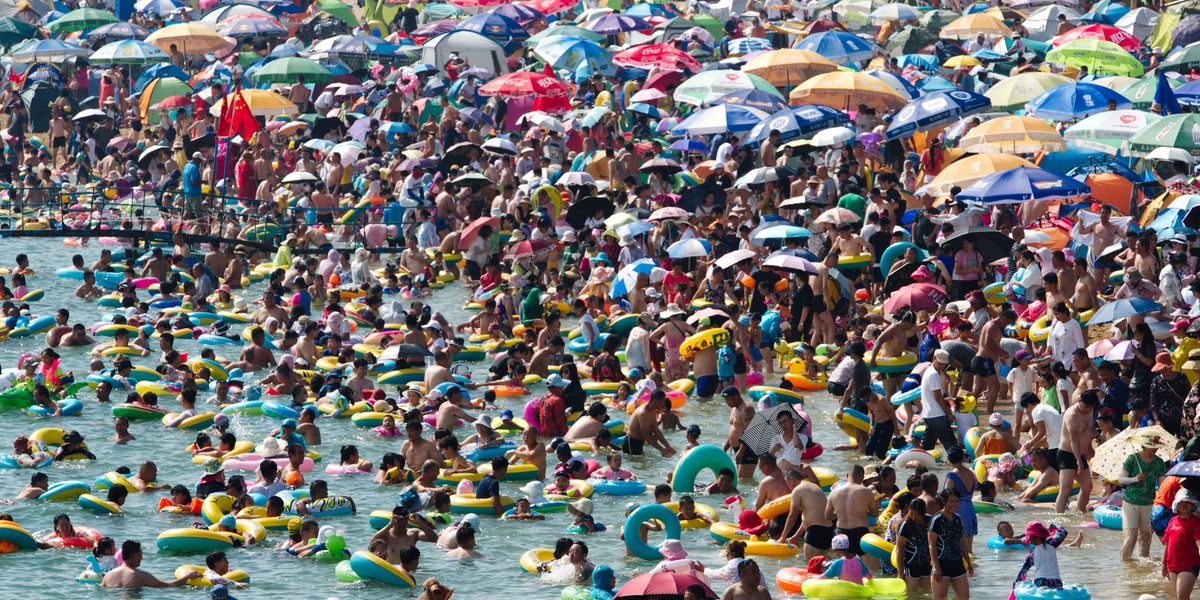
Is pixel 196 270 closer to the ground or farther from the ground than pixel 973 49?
closer to the ground

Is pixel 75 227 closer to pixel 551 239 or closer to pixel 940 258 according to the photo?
pixel 551 239

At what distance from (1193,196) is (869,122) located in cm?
831

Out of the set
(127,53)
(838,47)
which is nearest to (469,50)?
(127,53)

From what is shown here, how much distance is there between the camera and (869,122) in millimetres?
30625

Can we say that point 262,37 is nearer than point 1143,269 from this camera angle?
No

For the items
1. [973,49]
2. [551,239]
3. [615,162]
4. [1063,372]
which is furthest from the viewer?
[973,49]

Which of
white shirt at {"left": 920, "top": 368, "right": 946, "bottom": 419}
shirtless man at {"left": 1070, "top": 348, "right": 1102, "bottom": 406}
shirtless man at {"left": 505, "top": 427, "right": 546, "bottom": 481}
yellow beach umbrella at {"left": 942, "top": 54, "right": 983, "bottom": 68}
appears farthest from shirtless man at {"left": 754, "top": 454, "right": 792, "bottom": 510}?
yellow beach umbrella at {"left": 942, "top": 54, "right": 983, "bottom": 68}

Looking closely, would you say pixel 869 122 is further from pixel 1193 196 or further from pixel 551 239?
pixel 1193 196

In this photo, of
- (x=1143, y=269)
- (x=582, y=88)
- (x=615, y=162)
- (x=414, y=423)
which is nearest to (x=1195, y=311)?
(x=1143, y=269)

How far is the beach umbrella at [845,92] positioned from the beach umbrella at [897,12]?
10.1 meters

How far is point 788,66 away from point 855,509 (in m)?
19.0

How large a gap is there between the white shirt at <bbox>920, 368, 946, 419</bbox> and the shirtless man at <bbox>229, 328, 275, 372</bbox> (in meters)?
10.4

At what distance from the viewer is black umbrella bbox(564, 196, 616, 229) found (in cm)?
2995

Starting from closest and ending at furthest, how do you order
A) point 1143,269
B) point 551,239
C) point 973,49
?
point 1143,269 < point 551,239 < point 973,49
